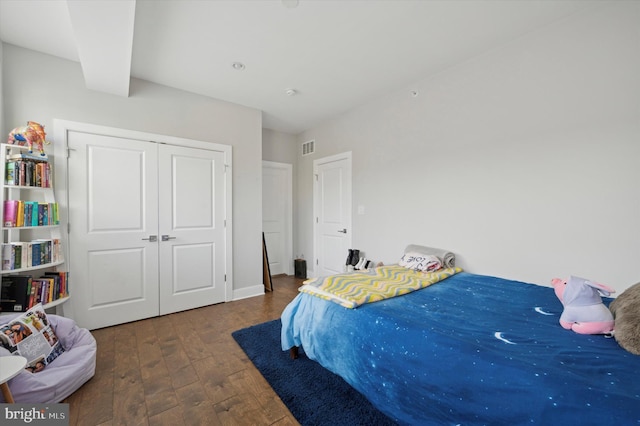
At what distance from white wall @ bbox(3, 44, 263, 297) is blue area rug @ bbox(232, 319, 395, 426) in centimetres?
153

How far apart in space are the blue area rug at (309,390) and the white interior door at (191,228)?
120 cm

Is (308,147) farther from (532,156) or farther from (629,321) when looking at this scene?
(629,321)

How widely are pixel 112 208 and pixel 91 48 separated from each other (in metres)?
1.48

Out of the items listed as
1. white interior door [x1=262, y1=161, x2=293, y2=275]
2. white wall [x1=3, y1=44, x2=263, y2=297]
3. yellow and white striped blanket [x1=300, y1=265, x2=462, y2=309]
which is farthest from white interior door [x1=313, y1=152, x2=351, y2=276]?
yellow and white striped blanket [x1=300, y1=265, x2=462, y2=309]

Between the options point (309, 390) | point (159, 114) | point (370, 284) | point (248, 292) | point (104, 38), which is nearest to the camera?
point (309, 390)

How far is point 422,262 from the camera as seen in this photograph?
2.54 m

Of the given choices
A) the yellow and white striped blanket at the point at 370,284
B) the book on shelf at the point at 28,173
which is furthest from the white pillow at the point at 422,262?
the book on shelf at the point at 28,173

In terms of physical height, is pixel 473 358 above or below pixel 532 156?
below

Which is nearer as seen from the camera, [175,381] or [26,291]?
[175,381]

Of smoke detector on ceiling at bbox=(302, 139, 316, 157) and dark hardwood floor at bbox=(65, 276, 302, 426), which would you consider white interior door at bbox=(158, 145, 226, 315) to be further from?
smoke detector on ceiling at bbox=(302, 139, 316, 157)

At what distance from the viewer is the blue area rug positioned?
59.2 inches

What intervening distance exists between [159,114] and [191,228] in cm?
138

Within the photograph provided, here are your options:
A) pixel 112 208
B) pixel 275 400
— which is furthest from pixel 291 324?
pixel 112 208

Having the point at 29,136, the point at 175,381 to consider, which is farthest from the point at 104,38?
the point at 175,381
